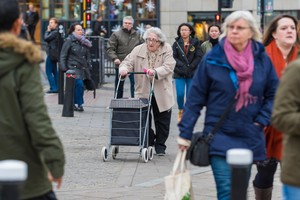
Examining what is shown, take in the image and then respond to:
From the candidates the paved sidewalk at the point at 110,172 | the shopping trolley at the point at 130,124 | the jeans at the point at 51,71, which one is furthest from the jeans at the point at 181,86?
the jeans at the point at 51,71

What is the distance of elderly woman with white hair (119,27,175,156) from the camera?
11.3 meters

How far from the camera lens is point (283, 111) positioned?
5.11 meters

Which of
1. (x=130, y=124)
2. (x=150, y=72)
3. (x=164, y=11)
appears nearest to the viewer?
(x=150, y=72)

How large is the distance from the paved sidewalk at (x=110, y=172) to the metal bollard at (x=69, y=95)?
0.84 metres

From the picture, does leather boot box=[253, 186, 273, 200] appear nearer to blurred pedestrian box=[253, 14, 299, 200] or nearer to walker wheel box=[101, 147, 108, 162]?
blurred pedestrian box=[253, 14, 299, 200]

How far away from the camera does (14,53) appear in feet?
16.4

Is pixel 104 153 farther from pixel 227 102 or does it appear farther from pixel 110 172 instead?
pixel 227 102

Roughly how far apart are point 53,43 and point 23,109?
16384 mm

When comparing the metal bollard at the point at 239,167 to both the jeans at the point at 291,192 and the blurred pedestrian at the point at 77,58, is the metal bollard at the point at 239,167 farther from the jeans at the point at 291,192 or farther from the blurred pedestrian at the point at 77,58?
the blurred pedestrian at the point at 77,58

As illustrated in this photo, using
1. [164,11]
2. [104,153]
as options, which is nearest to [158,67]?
[104,153]

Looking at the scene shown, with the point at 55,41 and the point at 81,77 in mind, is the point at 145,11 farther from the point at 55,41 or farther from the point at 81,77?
the point at 81,77

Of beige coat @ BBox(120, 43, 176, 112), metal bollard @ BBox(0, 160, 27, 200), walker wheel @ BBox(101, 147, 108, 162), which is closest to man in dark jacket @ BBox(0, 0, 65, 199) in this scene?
metal bollard @ BBox(0, 160, 27, 200)

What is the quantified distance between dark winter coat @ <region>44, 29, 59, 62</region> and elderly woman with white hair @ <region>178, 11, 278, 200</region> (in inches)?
581

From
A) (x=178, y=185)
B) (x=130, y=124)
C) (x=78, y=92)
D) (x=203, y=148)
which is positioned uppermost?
(x=203, y=148)
